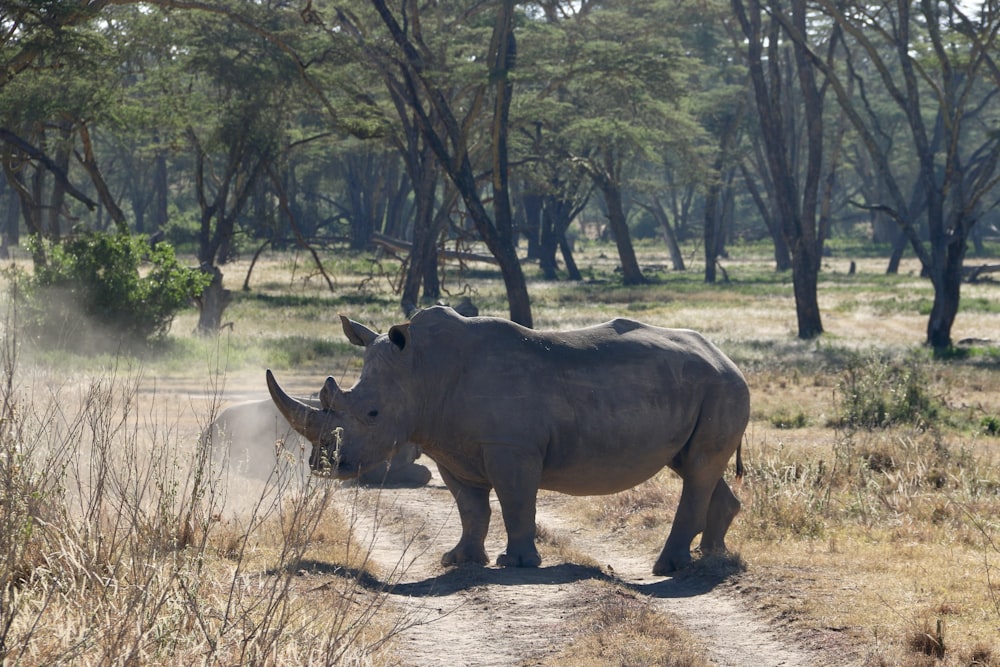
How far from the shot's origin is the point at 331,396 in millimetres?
8578

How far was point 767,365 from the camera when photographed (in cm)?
2341

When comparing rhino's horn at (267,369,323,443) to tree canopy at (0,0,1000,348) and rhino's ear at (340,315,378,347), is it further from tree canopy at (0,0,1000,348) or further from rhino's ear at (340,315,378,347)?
tree canopy at (0,0,1000,348)

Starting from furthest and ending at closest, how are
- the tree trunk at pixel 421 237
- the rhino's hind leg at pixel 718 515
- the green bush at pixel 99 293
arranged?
the tree trunk at pixel 421 237
the green bush at pixel 99 293
the rhino's hind leg at pixel 718 515

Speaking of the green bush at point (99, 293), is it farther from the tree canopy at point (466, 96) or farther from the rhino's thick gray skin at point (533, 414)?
the rhino's thick gray skin at point (533, 414)

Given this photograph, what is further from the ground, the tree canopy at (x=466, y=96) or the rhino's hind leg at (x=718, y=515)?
the tree canopy at (x=466, y=96)

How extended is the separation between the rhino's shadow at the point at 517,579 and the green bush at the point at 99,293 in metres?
14.1

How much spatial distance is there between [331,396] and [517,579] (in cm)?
168

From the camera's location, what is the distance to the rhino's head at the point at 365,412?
27.9ft

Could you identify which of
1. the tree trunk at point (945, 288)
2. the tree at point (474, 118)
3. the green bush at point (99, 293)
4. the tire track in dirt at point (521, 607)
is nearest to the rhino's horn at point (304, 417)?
the tire track in dirt at point (521, 607)

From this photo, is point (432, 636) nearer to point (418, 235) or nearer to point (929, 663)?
point (929, 663)

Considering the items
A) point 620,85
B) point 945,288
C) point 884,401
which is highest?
point 620,85

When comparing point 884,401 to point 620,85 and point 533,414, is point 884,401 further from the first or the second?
point 620,85

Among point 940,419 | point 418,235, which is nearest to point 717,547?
point 940,419

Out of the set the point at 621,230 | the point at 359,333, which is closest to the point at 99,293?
the point at 359,333
